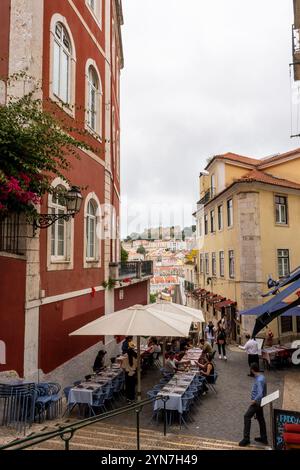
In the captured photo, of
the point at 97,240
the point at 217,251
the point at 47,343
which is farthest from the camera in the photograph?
the point at 217,251

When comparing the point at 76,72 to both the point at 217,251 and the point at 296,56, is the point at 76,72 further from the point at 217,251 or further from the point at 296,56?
the point at 217,251

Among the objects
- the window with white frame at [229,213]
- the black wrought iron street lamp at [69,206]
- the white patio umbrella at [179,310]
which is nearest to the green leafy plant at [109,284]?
the white patio umbrella at [179,310]

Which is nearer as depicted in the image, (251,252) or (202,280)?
(251,252)

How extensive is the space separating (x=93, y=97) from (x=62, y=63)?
2685mm

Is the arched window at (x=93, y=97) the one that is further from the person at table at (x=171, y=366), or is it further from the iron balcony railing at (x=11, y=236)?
the person at table at (x=171, y=366)

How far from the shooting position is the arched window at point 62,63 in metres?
10.1

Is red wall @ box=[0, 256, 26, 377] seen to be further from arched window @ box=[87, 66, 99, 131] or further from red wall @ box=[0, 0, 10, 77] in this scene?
arched window @ box=[87, 66, 99, 131]

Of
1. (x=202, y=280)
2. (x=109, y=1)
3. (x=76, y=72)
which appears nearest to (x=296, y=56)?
(x=109, y=1)

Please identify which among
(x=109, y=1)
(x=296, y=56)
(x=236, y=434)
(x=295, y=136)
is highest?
(x=109, y=1)

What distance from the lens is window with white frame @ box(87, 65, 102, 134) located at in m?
12.8

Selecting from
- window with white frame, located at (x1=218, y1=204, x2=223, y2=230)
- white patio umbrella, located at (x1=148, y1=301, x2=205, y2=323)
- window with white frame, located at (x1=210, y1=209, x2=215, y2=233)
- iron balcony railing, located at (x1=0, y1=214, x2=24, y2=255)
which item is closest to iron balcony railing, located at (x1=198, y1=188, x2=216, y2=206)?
window with white frame, located at (x1=210, y1=209, x2=215, y2=233)

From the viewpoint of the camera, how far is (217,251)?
25594mm
